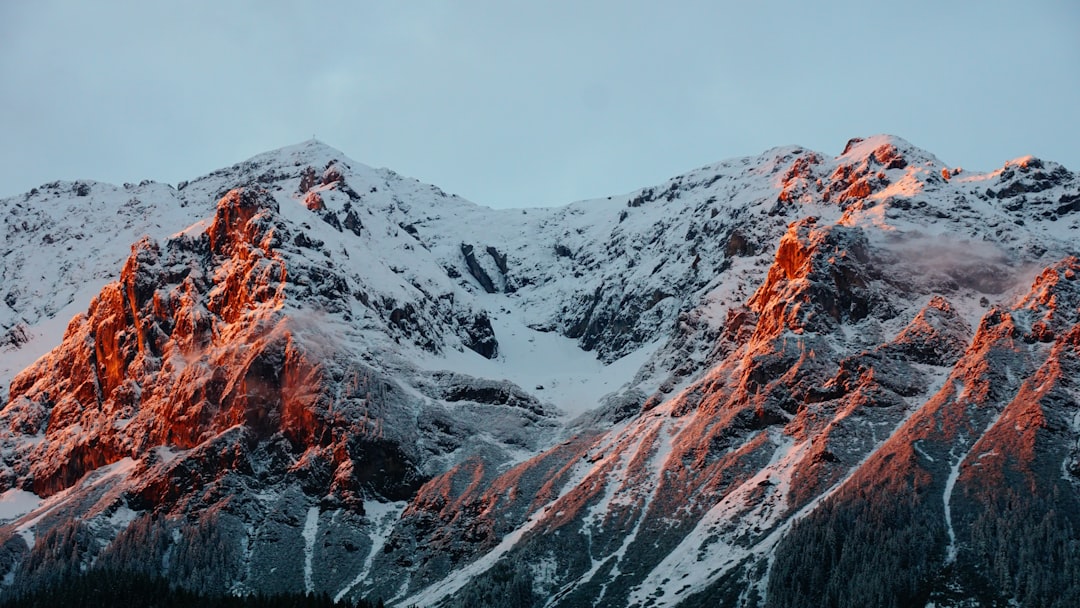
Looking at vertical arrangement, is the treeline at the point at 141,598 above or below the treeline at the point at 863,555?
above

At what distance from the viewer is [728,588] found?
580ft

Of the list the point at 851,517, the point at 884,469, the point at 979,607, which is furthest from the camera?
the point at 884,469

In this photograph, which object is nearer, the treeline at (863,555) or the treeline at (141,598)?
the treeline at (863,555)

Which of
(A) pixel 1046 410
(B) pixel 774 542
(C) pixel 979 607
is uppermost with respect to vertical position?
(A) pixel 1046 410

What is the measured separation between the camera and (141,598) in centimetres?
18625

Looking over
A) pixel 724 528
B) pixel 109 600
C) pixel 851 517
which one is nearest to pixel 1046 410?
pixel 851 517

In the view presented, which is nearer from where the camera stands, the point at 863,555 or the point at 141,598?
the point at 863,555

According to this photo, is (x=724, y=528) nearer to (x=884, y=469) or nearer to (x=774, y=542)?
(x=774, y=542)

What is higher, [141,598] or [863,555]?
[141,598]

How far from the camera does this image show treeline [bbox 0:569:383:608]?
18350 cm

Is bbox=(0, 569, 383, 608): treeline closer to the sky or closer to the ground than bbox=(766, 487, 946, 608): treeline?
closer to the sky

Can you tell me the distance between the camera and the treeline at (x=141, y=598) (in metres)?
184

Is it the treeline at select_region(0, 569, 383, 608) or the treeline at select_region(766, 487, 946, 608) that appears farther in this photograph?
the treeline at select_region(0, 569, 383, 608)

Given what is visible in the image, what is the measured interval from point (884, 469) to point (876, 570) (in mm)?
28243
